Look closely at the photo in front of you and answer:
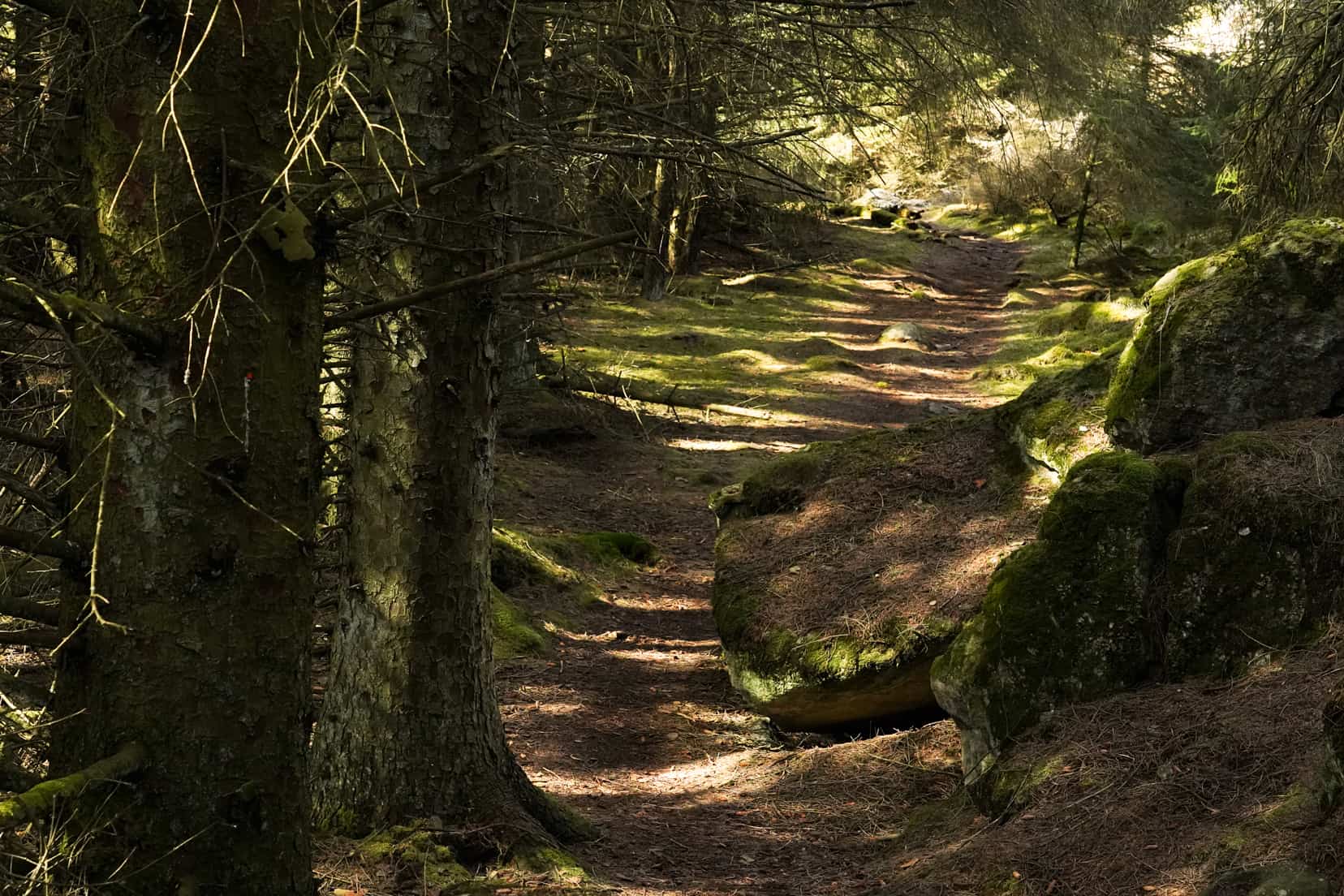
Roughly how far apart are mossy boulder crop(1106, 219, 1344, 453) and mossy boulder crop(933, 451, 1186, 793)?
1135 millimetres

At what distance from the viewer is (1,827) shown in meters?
2.28

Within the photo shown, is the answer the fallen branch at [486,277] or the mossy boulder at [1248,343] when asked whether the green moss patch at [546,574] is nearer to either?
the mossy boulder at [1248,343]

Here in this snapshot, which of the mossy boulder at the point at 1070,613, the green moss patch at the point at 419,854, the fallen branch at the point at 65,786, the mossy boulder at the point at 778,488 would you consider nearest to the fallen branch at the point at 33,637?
the fallen branch at the point at 65,786

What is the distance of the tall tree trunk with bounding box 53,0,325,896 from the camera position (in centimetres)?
269

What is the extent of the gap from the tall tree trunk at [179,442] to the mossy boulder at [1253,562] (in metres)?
A: 4.17

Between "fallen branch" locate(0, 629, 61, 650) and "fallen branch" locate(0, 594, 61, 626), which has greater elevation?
"fallen branch" locate(0, 594, 61, 626)

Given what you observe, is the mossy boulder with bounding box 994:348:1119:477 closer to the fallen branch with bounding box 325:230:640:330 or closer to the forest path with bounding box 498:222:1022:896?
the forest path with bounding box 498:222:1022:896

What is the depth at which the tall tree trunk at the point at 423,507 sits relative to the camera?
193 inches

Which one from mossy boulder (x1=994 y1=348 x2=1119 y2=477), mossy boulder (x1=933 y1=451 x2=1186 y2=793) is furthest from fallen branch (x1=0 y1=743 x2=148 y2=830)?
mossy boulder (x1=994 y1=348 x2=1119 y2=477)

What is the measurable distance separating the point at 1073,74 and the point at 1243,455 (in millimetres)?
3158

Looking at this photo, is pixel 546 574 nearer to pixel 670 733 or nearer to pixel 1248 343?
pixel 670 733

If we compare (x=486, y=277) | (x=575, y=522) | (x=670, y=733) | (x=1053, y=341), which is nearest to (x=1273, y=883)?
(x=486, y=277)

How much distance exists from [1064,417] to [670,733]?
355 centimetres

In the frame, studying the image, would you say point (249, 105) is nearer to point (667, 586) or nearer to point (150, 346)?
point (150, 346)
